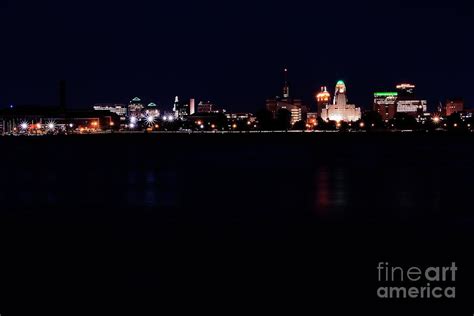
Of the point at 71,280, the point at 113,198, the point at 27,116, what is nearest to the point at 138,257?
the point at 71,280

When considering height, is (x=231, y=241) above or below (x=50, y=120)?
below

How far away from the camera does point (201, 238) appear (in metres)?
14.6

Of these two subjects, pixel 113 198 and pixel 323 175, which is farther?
pixel 323 175

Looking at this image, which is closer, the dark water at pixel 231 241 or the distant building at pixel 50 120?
the dark water at pixel 231 241

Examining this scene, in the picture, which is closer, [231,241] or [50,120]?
[231,241]

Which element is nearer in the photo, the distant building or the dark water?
the dark water

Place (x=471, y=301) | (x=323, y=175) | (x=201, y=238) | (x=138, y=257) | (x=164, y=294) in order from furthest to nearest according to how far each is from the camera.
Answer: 1. (x=323, y=175)
2. (x=201, y=238)
3. (x=138, y=257)
4. (x=164, y=294)
5. (x=471, y=301)

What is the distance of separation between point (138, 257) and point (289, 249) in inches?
120

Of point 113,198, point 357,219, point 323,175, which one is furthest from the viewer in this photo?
point 323,175

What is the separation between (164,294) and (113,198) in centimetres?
1399

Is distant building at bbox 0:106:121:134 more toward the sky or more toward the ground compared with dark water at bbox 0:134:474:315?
more toward the sky

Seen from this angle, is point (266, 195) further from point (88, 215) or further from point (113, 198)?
point (88, 215)

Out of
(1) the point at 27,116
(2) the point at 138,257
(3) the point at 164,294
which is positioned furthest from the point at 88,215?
(1) the point at 27,116

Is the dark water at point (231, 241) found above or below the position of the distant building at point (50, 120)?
below
